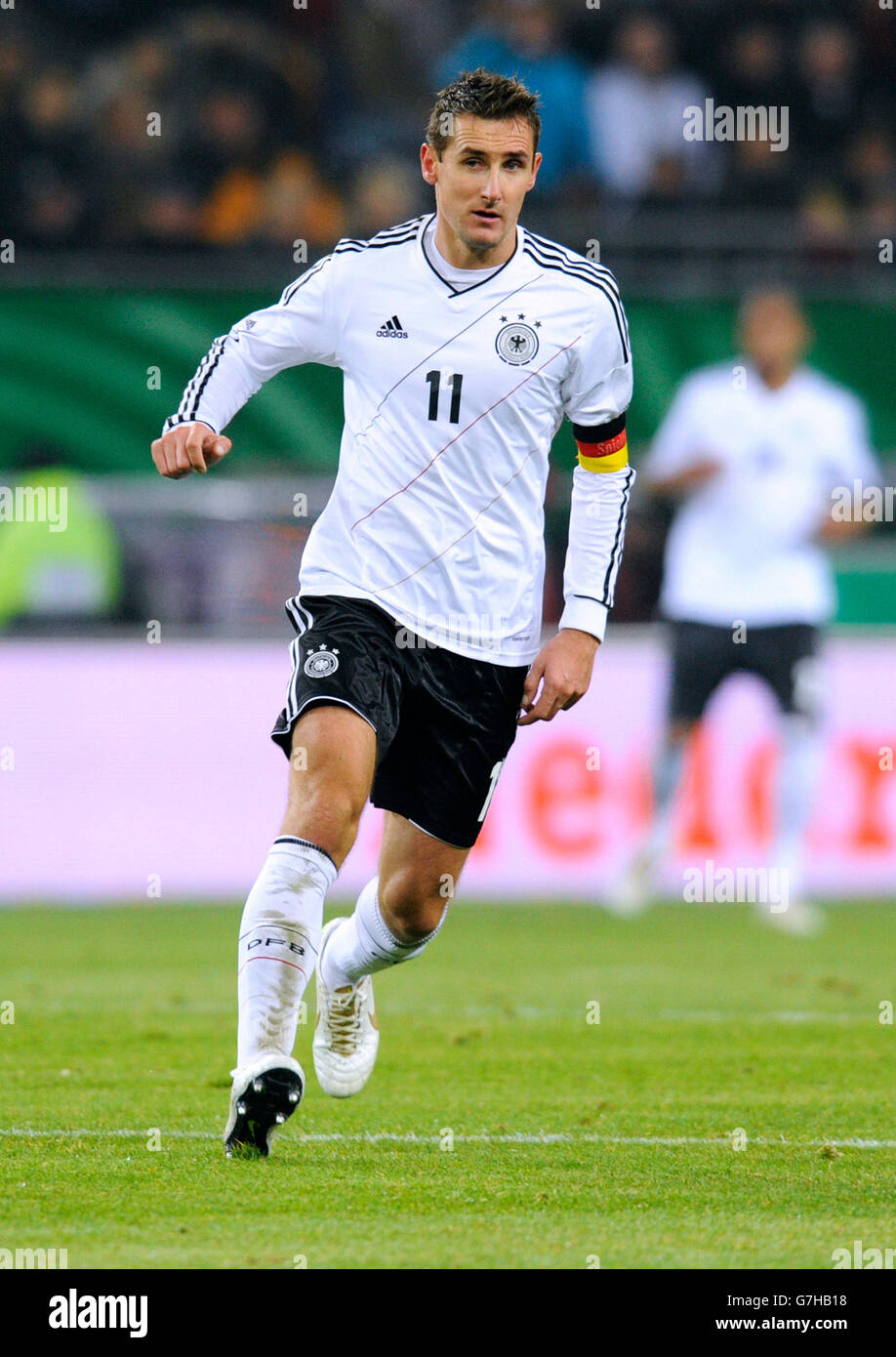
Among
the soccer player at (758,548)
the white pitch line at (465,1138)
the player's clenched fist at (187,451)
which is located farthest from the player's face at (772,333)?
the player's clenched fist at (187,451)

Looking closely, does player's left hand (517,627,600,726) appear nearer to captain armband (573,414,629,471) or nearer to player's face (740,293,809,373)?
captain armband (573,414,629,471)

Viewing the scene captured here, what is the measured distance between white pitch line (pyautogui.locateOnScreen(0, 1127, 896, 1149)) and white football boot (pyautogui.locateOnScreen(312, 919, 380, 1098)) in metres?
0.29

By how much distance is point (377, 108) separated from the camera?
16.6 metres

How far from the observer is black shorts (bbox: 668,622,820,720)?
11.0 meters

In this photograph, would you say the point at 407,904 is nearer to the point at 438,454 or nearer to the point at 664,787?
the point at 438,454

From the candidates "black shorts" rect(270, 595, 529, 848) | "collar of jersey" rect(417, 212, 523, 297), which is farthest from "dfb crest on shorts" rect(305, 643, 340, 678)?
"collar of jersey" rect(417, 212, 523, 297)

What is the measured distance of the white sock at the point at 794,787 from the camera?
11.1 m

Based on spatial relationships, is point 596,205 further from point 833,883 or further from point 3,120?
point 833,883

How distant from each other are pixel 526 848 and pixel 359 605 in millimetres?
7007

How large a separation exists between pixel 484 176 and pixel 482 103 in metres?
0.17

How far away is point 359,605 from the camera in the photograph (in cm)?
547

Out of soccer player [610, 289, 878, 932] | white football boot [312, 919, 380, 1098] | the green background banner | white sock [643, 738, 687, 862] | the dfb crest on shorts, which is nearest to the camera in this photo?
the dfb crest on shorts

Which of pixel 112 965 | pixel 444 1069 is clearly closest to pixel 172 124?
pixel 112 965

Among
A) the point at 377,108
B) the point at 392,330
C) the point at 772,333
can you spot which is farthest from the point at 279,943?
the point at 377,108
